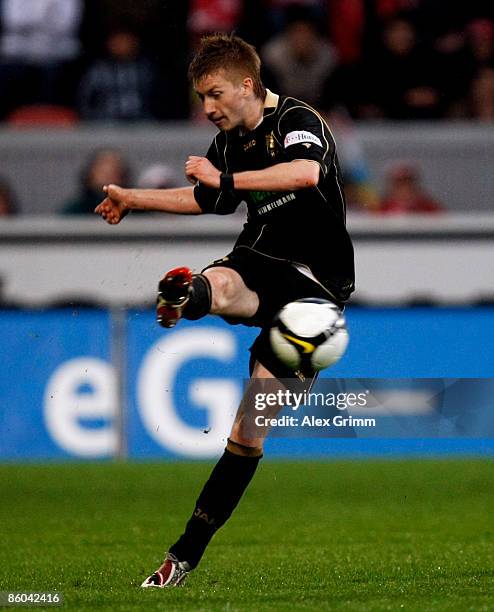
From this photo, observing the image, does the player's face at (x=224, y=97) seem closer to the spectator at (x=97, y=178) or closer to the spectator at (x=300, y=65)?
the spectator at (x=97, y=178)

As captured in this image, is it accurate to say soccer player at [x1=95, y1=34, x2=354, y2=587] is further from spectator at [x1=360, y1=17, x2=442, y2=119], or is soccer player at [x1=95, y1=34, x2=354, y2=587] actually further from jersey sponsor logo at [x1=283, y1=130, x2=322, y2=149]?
spectator at [x1=360, y1=17, x2=442, y2=119]

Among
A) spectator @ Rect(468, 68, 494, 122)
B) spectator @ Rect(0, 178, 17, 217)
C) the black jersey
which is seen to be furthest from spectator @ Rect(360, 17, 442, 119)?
the black jersey

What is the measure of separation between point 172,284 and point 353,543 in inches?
106

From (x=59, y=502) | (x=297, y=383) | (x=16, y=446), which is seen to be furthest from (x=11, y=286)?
(x=297, y=383)

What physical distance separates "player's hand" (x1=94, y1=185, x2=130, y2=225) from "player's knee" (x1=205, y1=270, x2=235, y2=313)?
46 cm

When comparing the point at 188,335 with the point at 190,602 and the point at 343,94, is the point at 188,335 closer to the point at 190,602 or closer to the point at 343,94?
the point at 343,94

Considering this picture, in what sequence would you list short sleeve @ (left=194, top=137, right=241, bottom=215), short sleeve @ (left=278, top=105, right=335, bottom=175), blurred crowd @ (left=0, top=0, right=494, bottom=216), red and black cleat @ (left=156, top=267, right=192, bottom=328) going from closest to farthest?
red and black cleat @ (left=156, top=267, right=192, bottom=328) < short sleeve @ (left=278, top=105, right=335, bottom=175) < short sleeve @ (left=194, top=137, right=241, bottom=215) < blurred crowd @ (left=0, top=0, right=494, bottom=216)

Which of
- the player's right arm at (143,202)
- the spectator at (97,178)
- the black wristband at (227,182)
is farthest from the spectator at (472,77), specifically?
the black wristband at (227,182)

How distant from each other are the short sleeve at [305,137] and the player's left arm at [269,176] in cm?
9

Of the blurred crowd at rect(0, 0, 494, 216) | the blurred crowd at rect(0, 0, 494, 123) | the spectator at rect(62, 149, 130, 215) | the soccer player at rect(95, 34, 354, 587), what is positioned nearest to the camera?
the soccer player at rect(95, 34, 354, 587)

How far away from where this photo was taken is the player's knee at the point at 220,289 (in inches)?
262

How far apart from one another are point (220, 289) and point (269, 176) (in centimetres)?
57

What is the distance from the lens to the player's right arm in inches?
265

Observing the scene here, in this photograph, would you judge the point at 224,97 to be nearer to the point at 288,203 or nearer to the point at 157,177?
the point at 288,203
